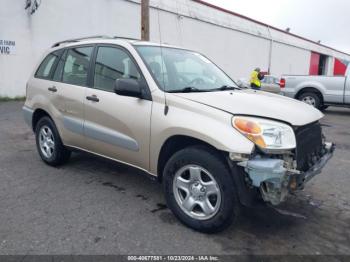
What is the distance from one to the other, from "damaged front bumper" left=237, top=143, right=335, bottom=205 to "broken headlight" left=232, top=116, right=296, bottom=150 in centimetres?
13

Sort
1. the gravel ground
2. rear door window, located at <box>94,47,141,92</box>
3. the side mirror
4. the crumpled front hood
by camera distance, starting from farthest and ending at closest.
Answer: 1. rear door window, located at <box>94,47,141,92</box>
2. the side mirror
3. the crumpled front hood
4. the gravel ground

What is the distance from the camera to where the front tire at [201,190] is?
9.68ft

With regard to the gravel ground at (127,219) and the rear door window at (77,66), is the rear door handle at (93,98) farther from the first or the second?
the gravel ground at (127,219)

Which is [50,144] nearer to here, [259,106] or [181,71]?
[181,71]

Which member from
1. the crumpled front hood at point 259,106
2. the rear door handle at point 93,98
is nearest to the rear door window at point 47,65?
the rear door handle at point 93,98

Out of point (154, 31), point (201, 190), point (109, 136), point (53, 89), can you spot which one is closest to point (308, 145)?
point (201, 190)

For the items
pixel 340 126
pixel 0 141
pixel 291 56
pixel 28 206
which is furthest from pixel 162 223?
pixel 291 56

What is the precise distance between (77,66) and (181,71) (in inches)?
57.9

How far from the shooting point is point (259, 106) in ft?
10.6

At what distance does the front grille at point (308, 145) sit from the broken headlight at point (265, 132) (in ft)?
0.52

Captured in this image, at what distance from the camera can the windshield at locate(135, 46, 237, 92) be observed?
368 centimetres

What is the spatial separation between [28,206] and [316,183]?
370 cm

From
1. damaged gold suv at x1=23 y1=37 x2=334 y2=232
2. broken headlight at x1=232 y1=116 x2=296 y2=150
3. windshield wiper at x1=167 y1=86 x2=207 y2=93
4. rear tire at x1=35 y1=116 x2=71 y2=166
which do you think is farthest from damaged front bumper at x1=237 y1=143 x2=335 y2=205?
rear tire at x1=35 y1=116 x2=71 y2=166

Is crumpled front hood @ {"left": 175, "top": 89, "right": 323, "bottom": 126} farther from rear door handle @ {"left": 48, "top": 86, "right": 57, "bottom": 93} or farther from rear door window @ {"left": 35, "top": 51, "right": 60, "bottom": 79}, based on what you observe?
rear door window @ {"left": 35, "top": 51, "right": 60, "bottom": 79}
